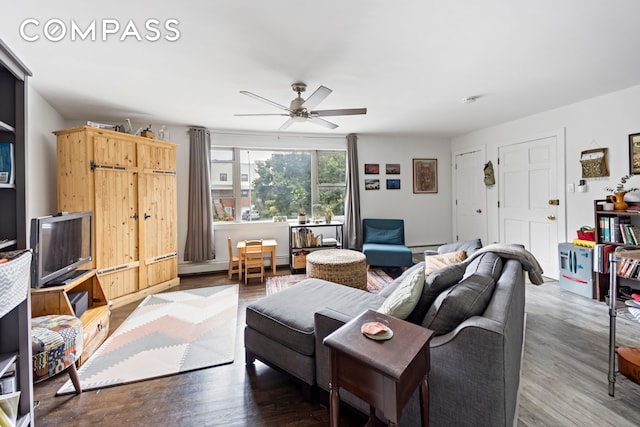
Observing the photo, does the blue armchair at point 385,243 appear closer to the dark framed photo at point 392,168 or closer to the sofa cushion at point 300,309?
the dark framed photo at point 392,168

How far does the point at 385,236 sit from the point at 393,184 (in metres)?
1.17

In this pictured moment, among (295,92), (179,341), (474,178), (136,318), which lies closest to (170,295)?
(136,318)

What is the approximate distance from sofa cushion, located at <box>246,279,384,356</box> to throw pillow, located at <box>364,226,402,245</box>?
2.73 metres

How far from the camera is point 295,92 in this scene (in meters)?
2.95

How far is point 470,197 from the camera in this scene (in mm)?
5234

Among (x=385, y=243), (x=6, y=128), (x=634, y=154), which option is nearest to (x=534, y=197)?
(x=634, y=154)

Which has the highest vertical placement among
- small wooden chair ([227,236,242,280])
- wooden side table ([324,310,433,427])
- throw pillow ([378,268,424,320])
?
throw pillow ([378,268,424,320])

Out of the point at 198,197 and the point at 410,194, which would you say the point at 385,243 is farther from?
the point at 198,197

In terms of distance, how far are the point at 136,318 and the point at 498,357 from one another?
10.4 feet

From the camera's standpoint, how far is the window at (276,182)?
471cm

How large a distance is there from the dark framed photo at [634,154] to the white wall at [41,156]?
6322 mm

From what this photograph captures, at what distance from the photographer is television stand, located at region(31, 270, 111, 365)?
212 cm

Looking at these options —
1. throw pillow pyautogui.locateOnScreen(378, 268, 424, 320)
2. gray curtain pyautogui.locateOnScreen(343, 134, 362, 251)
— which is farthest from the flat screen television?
gray curtain pyautogui.locateOnScreen(343, 134, 362, 251)

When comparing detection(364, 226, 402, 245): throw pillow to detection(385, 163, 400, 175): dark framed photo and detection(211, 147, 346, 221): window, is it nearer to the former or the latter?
detection(211, 147, 346, 221): window
